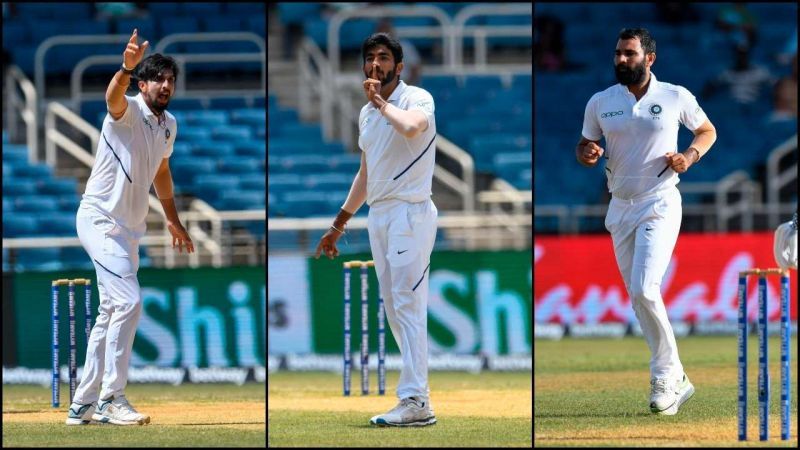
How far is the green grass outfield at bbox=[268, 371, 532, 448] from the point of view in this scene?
6316 mm

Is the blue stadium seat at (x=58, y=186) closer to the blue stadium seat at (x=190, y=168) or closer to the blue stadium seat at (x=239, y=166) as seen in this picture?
the blue stadium seat at (x=190, y=168)

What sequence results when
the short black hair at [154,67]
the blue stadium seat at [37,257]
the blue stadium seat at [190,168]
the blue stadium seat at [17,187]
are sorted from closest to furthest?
1. the short black hair at [154,67]
2. the blue stadium seat at [37,257]
3. the blue stadium seat at [17,187]
4. the blue stadium seat at [190,168]

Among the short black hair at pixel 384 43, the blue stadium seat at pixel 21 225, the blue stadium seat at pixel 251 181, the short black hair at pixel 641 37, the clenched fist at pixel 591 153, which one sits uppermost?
the short black hair at pixel 641 37

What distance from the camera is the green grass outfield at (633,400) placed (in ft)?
20.8

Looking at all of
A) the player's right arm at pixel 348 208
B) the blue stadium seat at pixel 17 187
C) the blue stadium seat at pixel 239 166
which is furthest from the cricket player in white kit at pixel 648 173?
the blue stadium seat at pixel 17 187

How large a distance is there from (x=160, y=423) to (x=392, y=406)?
59.5 inches

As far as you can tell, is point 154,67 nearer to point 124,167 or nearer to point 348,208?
point 124,167

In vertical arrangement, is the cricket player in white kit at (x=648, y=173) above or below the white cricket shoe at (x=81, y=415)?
above

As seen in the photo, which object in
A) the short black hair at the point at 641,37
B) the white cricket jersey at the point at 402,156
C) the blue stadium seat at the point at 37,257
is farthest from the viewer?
the blue stadium seat at the point at 37,257

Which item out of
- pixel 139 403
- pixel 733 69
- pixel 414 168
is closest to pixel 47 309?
pixel 139 403

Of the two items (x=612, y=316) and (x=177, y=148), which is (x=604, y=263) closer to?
(x=612, y=316)

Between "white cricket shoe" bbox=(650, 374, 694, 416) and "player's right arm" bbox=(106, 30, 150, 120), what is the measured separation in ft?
9.56

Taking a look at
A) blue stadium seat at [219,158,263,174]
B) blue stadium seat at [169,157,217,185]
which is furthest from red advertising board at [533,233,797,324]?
blue stadium seat at [169,157,217,185]

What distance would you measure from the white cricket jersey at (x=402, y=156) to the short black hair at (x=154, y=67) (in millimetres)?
1012
